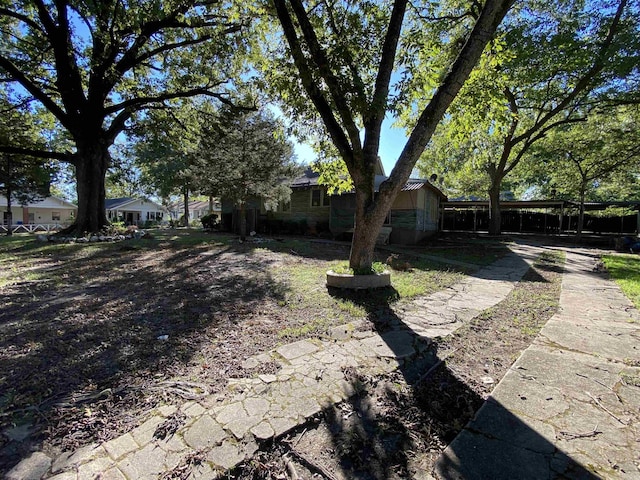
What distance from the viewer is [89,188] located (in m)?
12.0

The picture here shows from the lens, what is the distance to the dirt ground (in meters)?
1.67

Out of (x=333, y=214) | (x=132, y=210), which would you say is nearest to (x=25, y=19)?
(x=333, y=214)

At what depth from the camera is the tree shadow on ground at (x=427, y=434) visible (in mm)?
1534

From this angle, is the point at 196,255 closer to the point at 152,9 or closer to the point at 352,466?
the point at 152,9

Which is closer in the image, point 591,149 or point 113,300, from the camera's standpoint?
point 113,300

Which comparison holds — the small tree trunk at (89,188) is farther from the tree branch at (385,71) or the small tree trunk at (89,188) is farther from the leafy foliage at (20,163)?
the tree branch at (385,71)

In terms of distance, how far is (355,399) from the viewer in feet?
6.95

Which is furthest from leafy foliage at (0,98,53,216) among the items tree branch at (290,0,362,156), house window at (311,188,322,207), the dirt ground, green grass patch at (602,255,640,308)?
green grass patch at (602,255,640,308)

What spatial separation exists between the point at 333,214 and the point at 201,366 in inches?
493

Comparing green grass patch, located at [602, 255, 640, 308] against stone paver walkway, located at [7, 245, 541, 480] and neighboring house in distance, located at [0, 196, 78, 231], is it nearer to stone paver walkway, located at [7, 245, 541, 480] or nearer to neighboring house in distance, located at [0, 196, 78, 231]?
stone paver walkway, located at [7, 245, 541, 480]

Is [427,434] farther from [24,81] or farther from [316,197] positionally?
[24,81]

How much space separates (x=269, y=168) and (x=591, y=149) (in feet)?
47.7

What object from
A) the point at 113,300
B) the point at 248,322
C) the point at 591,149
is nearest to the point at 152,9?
the point at 113,300

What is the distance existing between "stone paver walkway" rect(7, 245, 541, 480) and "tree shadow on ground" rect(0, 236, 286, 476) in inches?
6.4
